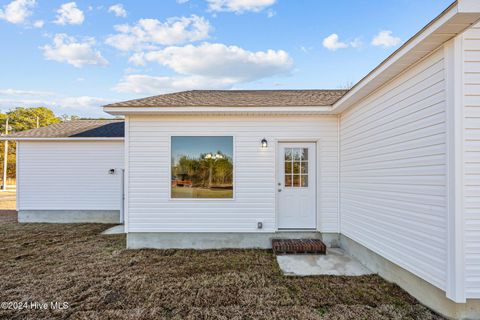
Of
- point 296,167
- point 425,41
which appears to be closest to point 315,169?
point 296,167

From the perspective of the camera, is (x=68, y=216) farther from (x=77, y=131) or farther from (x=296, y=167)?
(x=296, y=167)

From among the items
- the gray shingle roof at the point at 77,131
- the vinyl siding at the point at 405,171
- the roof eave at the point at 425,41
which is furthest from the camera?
the gray shingle roof at the point at 77,131

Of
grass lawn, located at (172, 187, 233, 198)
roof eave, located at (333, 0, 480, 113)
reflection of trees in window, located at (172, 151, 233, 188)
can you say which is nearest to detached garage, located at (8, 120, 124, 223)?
grass lawn, located at (172, 187, 233, 198)

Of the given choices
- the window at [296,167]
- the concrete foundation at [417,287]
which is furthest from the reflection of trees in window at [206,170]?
the concrete foundation at [417,287]

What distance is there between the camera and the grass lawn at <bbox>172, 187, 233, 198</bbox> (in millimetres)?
4918

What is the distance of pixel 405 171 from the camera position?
2992 millimetres

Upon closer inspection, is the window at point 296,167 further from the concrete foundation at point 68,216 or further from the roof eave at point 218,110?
the concrete foundation at point 68,216

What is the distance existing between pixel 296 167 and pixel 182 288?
10.6 feet

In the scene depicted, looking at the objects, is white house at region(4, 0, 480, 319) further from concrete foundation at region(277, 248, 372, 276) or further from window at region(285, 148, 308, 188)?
concrete foundation at region(277, 248, 372, 276)

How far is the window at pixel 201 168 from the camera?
4.93 m

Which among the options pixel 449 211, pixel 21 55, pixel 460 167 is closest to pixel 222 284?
pixel 449 211

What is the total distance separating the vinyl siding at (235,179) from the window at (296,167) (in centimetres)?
33

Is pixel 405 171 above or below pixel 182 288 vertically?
above

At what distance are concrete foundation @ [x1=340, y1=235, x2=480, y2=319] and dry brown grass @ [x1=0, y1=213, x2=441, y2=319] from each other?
0.37 ft
